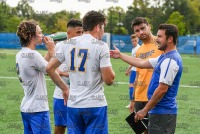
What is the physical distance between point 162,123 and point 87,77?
1143 millimetres

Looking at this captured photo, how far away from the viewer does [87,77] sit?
4637 millimetres

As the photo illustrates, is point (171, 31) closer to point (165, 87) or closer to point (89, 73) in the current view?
point (165, 87)

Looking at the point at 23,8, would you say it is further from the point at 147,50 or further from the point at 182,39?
the point at 147,50

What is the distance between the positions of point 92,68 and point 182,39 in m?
44.2

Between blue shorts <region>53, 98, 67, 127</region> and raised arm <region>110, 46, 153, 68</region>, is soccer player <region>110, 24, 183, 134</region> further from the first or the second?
blue shorts <region>53, 98, 67, 127</region>

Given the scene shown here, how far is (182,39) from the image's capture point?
47656mm

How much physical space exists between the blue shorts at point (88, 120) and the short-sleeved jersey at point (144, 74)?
1.94 meters

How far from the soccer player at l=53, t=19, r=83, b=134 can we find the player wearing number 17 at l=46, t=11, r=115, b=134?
153 cm

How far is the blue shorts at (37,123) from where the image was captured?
17.0 feet

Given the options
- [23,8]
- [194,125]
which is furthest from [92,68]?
[23,8]

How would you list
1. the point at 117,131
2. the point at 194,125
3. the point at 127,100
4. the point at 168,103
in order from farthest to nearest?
1. the point at 127,100
2. the point at 194,125
3. the point at 117,131
4. the point at 168,103

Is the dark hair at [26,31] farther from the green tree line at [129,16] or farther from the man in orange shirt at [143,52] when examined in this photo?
the green tree line at [129,16]

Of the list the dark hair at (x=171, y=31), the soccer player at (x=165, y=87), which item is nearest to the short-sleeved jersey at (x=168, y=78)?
the soccer player at (x=165, y=87)

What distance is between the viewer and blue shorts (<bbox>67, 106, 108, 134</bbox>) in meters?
4.70
